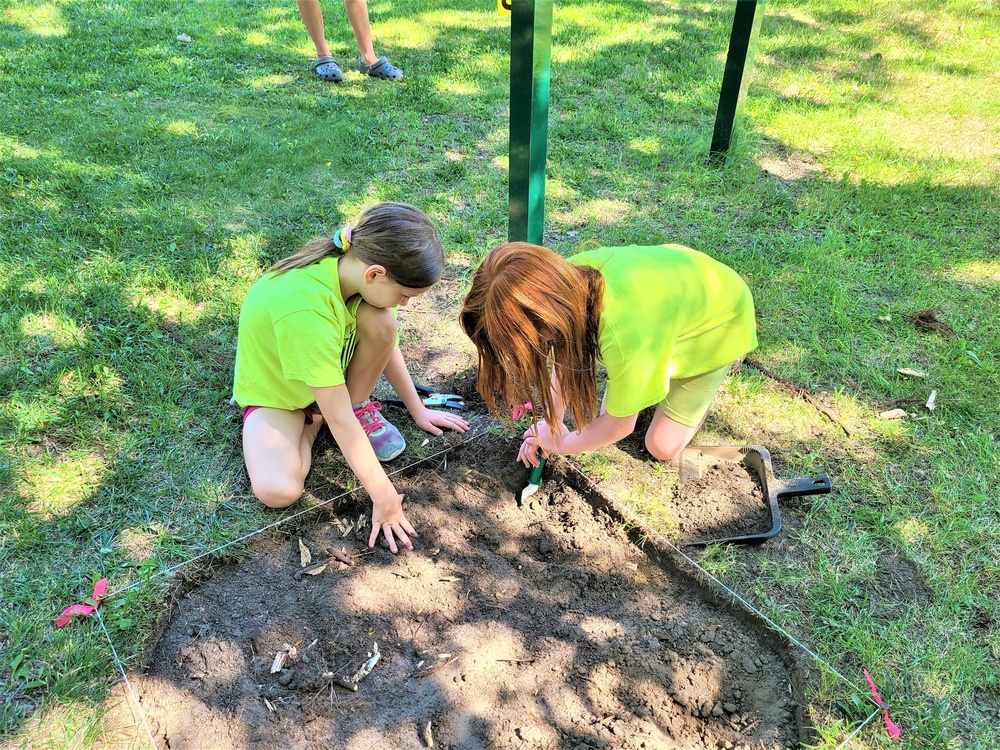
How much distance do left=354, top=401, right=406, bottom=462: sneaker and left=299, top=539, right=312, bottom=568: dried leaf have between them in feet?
1.46

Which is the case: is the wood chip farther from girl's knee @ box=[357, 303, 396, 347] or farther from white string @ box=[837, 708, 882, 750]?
girl's knee @ box=[357, 303, 396, 347]

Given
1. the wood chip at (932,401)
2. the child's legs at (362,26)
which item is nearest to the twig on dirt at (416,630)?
the wood chip at (932,401)

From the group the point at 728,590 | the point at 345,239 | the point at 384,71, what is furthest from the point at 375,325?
the point at 384,71

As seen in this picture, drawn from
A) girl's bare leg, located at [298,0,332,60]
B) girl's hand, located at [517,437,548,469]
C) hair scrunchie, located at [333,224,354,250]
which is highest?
girl's bare leg, located at [298,0,332,60]

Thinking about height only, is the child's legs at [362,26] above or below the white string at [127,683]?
above

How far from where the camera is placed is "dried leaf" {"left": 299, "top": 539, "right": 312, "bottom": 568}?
2.12m

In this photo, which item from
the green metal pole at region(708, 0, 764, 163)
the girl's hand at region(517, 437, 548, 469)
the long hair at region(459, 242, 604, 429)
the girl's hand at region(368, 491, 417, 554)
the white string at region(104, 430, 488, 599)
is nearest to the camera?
the long hair at region(459, 242, 604, 429)

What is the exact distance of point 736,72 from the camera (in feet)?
12.8

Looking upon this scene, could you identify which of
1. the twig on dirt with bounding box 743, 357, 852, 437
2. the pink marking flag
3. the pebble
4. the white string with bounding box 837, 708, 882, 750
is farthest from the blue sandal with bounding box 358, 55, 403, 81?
the white string with bounding box 837, 708, 882, 750

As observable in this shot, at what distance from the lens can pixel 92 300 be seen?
10.0ft

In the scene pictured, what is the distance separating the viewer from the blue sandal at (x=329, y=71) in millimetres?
5027

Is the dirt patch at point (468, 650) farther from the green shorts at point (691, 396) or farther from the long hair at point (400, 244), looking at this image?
the long hair at point (400, 244)

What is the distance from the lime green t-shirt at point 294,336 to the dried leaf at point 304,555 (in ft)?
1.57

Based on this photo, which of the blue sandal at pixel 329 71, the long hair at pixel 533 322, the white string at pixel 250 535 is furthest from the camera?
the blue sandal at pixel 329 71
